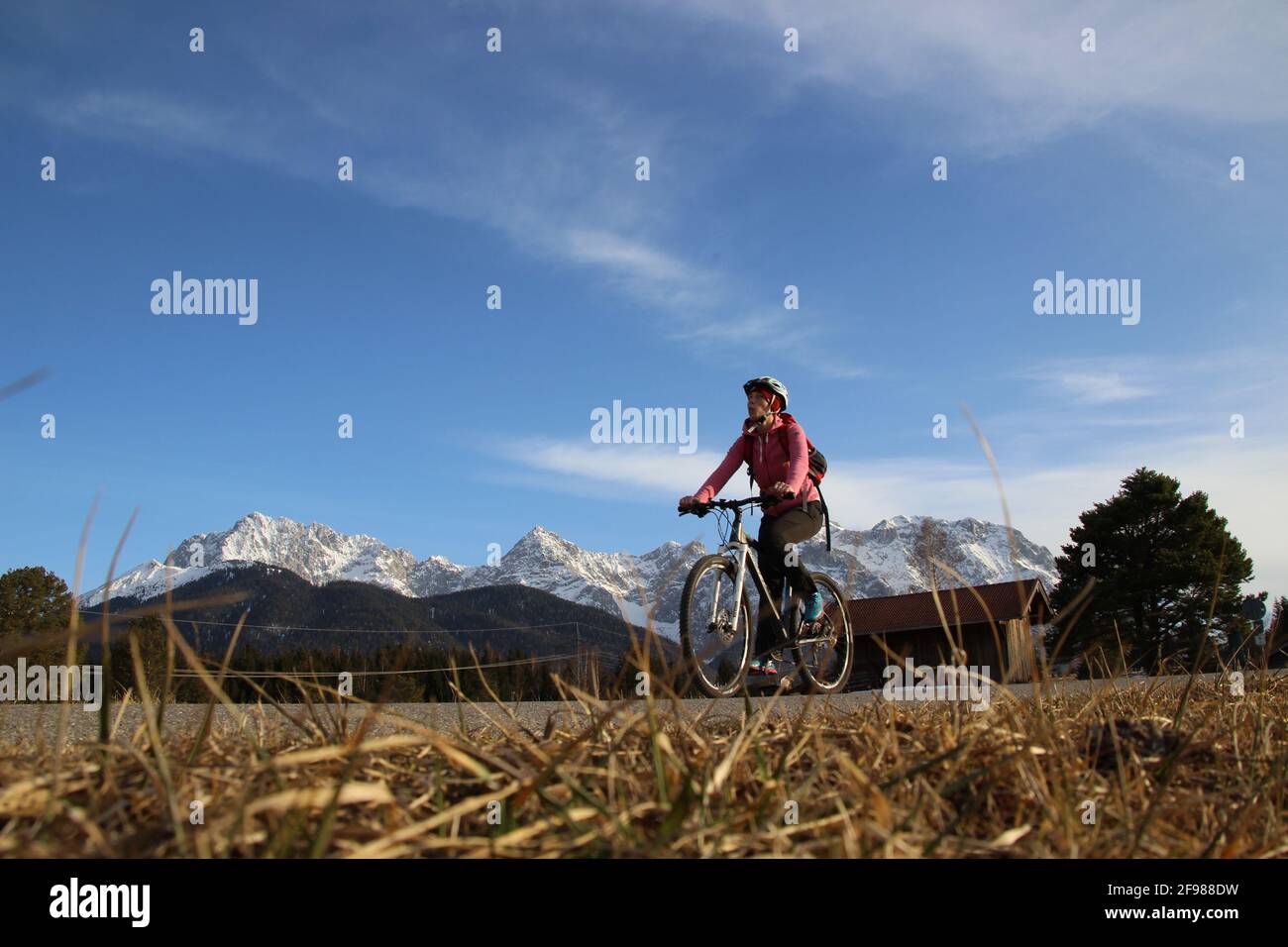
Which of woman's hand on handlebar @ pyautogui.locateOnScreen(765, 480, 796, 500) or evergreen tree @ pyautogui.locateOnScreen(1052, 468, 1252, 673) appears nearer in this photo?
woman's hand on handlebar @ pyautogui.locateOnScreen(765, 480, 796, 500)

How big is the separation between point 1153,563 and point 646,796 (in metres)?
46.8

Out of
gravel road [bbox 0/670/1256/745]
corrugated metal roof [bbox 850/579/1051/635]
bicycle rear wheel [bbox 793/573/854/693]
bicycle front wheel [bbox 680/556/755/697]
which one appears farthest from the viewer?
corrugated metal roof [bbox 850/579/1051/635]

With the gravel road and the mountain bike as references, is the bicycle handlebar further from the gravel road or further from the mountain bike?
the gravel road

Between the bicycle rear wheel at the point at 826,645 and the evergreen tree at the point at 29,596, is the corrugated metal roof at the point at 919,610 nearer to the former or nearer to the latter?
the bicycle rear wheel at the point at 826,645

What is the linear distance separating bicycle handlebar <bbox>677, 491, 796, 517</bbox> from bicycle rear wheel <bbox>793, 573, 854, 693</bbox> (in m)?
0.93

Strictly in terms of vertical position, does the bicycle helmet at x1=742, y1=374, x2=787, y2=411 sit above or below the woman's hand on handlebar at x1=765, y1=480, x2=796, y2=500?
above

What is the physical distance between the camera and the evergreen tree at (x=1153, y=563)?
4019 cm

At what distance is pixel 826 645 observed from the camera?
25.5 feet

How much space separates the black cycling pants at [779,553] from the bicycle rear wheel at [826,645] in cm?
20

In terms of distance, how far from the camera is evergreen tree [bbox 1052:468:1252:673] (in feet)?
132

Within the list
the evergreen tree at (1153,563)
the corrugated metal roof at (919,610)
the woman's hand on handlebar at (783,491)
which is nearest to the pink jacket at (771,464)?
the woman's hand on handlebar at (783,491)

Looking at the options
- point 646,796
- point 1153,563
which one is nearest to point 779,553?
point 646,796

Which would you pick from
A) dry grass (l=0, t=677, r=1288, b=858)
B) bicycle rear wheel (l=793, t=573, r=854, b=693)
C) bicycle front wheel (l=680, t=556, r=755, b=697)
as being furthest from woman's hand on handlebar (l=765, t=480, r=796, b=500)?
dry grass (l=0, t=677, r=1288, b=858)
